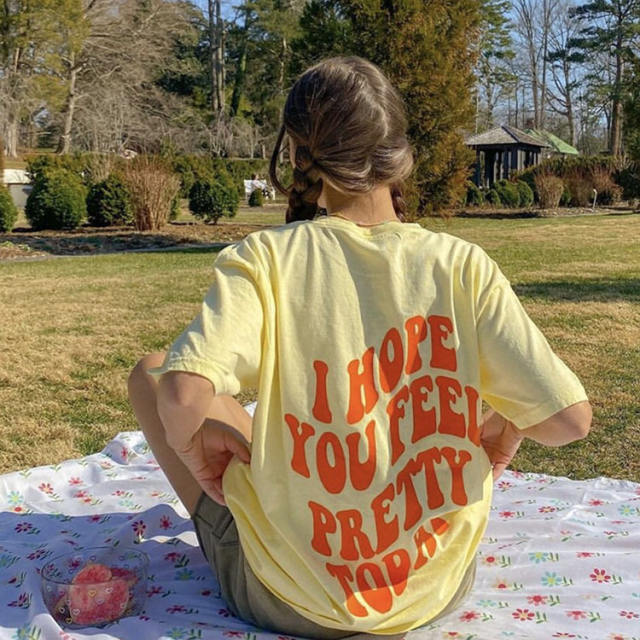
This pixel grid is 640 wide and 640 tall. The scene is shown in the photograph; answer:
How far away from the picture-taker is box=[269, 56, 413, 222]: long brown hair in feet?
4.95

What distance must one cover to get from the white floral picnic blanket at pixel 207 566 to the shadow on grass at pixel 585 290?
4.93 meters

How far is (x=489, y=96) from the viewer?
150 feet

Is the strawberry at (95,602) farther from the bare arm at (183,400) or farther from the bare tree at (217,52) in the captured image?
the bare tree at (217,52)

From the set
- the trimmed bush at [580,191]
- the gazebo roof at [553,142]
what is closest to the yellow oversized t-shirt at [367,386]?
the trimmed bush at [580,191]

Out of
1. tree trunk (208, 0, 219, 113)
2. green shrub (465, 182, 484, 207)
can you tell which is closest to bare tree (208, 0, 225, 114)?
tree trunk (208, 0, 219, 113)

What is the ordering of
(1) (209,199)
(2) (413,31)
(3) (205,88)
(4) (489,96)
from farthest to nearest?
(4) (489,96)
(3) (205,88)
(1) (209,199)
(2) (413,31)

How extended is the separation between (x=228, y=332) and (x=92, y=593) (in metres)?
0.90

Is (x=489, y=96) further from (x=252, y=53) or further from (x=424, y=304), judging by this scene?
(x=424, y=304)

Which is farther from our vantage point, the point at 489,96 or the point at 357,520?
the point at 489,96

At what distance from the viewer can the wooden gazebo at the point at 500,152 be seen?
1188 inches

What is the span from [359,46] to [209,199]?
18.5 feet

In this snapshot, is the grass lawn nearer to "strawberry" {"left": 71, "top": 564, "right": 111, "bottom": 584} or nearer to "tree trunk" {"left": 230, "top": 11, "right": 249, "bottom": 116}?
"strawberry" {"left": 71, "top": 564, "right": 111, "bottom": 584}

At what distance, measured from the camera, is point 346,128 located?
4.94 ft

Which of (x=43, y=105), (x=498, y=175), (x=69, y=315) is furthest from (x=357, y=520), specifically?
(x=43, y=105)
